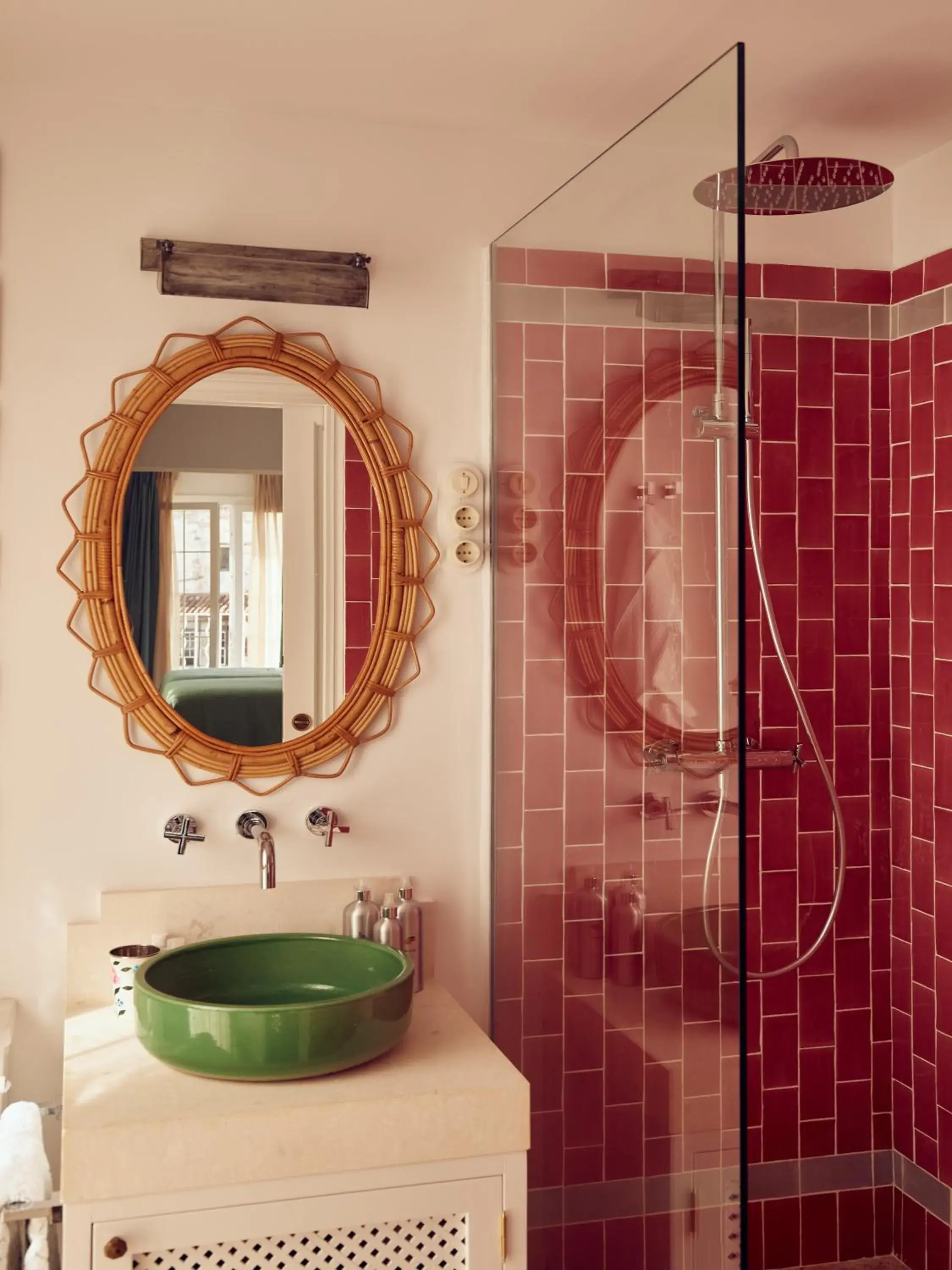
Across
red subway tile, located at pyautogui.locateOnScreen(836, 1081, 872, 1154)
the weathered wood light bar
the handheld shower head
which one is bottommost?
red subway tile, located at pyautogui.locateOnScreen(836, 1081, 872, 1154)

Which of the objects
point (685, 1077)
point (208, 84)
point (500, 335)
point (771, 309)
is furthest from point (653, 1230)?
point (208, 84)

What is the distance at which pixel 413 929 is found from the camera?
2561mm

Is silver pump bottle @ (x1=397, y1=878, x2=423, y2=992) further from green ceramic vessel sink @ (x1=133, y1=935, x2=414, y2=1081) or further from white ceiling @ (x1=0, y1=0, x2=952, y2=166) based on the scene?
white ceiling @ (x1=0, y1=0, x2=952, y2=166)

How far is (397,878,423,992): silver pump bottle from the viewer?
2.55 metres

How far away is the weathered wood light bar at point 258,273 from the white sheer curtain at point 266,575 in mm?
390

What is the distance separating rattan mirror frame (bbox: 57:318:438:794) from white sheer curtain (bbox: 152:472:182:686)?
4cm

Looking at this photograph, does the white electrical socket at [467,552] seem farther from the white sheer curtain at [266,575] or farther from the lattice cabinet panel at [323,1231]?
the lattice cabinet panel at [323,1231]

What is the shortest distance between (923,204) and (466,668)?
157 cm

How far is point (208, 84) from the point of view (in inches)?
94.4

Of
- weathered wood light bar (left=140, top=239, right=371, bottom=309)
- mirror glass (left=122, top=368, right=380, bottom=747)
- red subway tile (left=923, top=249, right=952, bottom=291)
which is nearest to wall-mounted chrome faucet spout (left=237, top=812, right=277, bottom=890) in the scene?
mirror glass (left=122, top=368, right=380, bottom=747)

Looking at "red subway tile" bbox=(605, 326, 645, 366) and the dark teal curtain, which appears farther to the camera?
the dark teal curtain

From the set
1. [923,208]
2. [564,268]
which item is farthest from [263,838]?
[923,208]

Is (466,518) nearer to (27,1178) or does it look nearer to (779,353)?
(779,353)

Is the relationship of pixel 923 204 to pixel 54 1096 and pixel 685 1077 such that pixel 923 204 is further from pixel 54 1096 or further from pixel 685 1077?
pixel 54 1096
